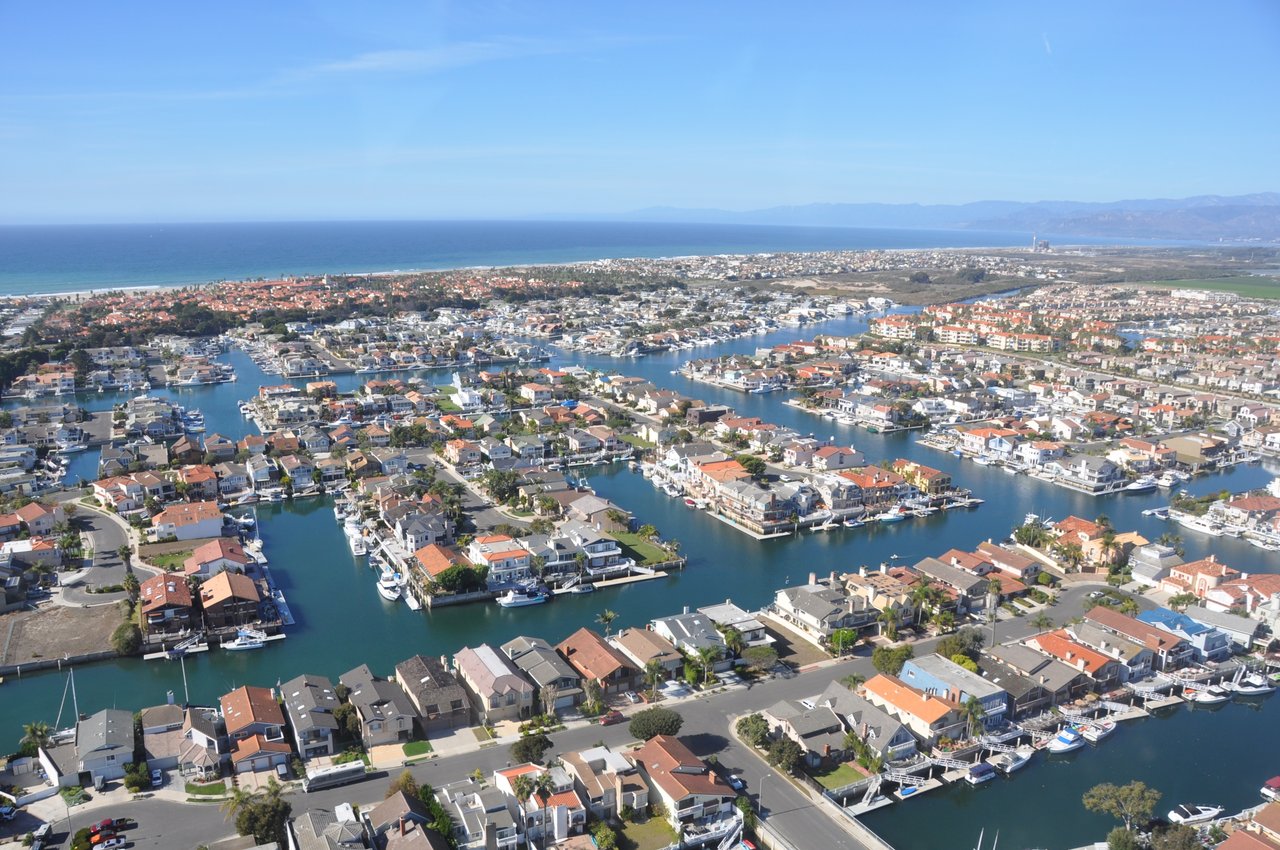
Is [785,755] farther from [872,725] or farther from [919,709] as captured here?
[919,709]

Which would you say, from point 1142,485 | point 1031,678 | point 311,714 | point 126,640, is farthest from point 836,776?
point 1142,485

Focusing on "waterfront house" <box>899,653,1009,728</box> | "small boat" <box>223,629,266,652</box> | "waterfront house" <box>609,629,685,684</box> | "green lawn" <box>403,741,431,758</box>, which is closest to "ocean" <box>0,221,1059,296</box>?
"small boat" <box>223,629,266,652</box>

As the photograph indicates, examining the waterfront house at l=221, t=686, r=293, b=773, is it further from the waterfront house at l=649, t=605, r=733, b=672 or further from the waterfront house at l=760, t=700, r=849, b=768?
the waterfront house at l=760, t=700, r=849, b=768

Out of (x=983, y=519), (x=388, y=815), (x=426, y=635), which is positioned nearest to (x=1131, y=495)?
(x=983, y=519)

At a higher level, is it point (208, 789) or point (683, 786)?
point (683, 786)

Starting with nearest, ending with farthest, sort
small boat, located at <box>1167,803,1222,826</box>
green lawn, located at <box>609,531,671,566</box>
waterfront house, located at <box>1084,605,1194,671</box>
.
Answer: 1. small boat, located at <box>1167,803,1222,826</box>
2. waterfront house, located at <box>1084,605,1194,671</box>
3. green lawn, located at <box>609,531,671,566</box>

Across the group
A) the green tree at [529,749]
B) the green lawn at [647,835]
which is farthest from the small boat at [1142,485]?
the green tree at [529,749]
